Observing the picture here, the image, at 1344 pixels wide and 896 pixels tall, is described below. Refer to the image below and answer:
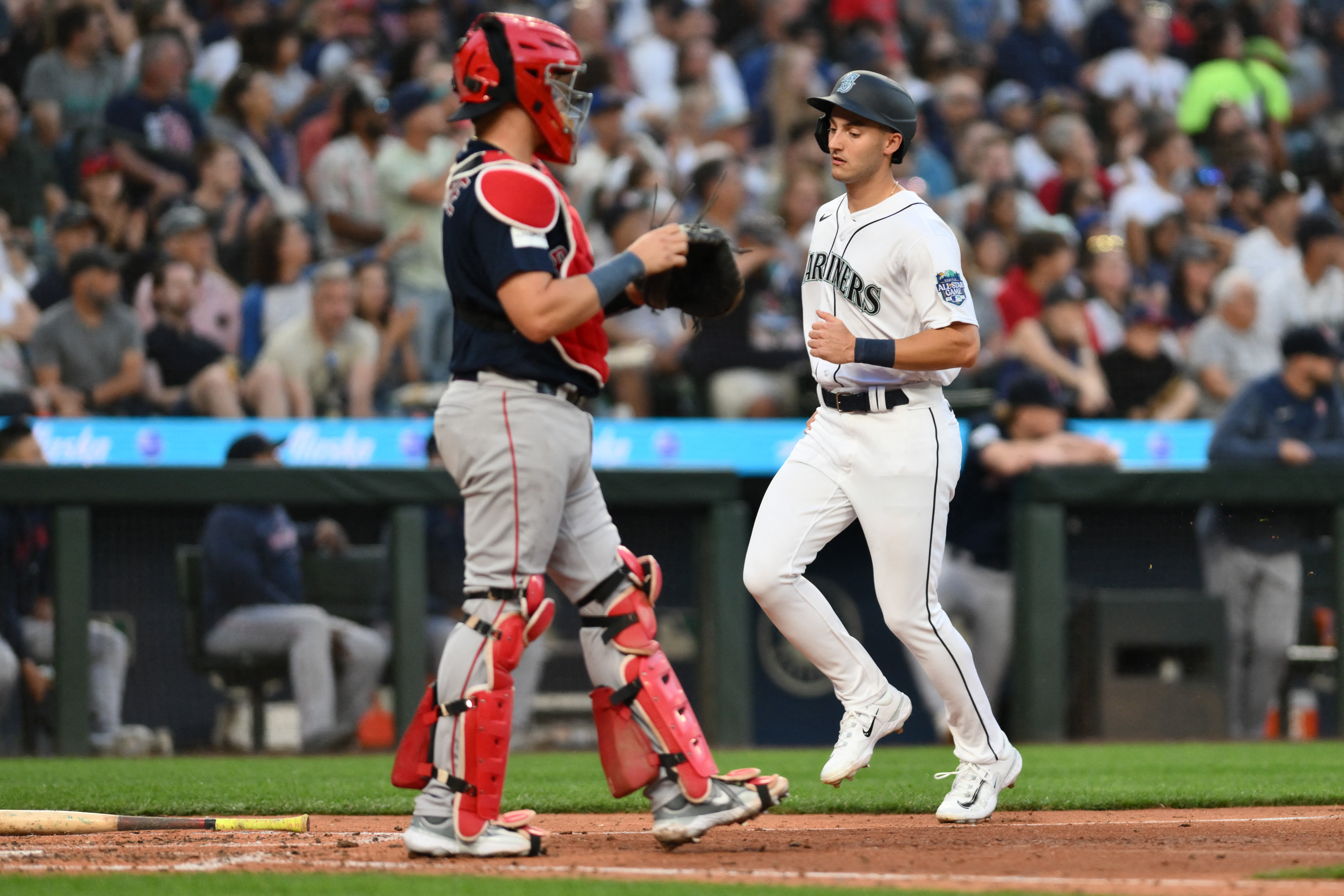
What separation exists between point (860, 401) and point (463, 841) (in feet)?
5.40

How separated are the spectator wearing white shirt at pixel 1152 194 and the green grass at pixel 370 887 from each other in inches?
368

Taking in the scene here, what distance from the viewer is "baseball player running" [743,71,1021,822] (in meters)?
4.65

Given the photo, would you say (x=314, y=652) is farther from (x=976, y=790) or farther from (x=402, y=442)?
(x=976, y=790)

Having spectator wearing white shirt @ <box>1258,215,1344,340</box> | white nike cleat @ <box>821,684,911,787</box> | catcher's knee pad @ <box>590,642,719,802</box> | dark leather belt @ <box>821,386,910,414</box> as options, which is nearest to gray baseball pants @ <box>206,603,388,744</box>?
white nike cleat @ <box>821,684,911,787</box>

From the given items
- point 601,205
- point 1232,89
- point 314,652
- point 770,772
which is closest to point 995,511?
→ point 770,772

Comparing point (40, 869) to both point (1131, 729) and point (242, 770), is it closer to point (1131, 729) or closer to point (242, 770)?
point (242, 770)

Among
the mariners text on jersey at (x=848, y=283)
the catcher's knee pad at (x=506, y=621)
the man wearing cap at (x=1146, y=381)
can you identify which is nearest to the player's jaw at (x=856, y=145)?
the mariners text on jersey at (x=848, y=283)

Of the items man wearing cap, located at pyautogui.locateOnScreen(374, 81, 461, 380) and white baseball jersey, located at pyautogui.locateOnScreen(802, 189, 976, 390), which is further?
man wearing cap, located at pyautogui.locateOnScreen(374, 81, 461, 380)

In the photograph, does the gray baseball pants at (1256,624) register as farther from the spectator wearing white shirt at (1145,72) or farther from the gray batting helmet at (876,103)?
the spectator wearing white shirt at (1145,72)

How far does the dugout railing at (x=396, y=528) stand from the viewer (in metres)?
7.68

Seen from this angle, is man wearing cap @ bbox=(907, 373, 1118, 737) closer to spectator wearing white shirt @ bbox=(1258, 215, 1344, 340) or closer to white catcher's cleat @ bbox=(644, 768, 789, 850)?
spectator wearing white shirt @ bbox=(1258, 215, 1344, 340)

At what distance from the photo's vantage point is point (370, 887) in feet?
11.3

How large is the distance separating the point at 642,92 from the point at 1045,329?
3960 millimetres

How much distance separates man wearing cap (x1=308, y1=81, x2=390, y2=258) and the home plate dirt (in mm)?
5518
